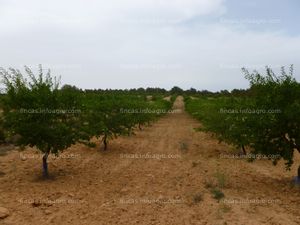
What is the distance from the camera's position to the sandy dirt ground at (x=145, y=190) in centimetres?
1052

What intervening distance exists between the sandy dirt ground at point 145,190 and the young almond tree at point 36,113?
1.36 m

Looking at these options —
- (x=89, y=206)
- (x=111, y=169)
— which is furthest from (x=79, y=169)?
(x=89, y=206)

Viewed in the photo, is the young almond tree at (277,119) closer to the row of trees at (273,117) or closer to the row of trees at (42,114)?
the row of trees at (273,117)

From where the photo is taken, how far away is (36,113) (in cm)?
1445

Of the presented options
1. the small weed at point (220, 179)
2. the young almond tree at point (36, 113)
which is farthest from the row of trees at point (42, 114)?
the small weed at point (220, 179)

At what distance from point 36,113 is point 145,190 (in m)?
4.23

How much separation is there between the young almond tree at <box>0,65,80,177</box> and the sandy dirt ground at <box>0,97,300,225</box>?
1364 millimetres

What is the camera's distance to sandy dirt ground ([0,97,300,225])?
1052 cm

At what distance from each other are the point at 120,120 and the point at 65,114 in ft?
23.6

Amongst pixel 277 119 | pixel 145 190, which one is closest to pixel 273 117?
pixel 277 119

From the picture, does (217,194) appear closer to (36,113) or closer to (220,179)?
(220,179)

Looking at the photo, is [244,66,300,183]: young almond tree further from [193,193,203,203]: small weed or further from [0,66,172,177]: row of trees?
[0,66,172,177]: row of trees

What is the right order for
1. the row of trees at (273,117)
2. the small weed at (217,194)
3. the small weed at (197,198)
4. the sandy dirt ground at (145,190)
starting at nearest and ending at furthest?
1. the sandy dirt ground at (145,190)
2. the small weed at (197,198)
3. the small weed at (217,194)
4. the row of trees at (273,117)

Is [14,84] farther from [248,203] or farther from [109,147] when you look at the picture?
[109,147]
